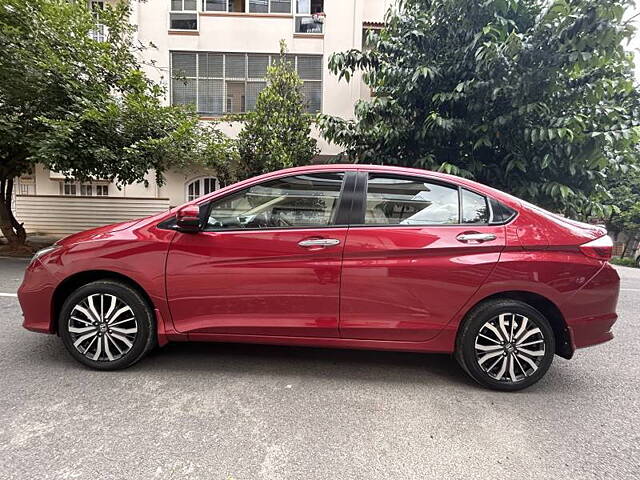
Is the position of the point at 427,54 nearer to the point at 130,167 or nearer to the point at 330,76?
the point at 130,167

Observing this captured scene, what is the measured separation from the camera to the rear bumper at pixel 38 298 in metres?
2.84

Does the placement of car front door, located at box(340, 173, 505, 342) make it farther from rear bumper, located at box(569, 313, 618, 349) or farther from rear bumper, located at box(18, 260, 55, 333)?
rear bumper, located at box(18, 260, 55, 333)

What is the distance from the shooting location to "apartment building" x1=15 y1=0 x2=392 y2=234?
1233 centimetres

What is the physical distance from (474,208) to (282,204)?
1.54 meters

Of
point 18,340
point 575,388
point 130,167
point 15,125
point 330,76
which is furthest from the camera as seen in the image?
point 330,76

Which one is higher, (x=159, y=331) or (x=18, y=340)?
(x=159, y=331)

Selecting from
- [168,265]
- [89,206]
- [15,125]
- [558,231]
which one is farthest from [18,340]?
[89,206]

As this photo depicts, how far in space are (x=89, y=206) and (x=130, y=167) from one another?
6501mm

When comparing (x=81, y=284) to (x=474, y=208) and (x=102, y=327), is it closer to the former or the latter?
(x=102, y=327)

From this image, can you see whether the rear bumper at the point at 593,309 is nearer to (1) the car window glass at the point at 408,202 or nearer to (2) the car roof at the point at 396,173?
(2) the car roof at the point at 396,173

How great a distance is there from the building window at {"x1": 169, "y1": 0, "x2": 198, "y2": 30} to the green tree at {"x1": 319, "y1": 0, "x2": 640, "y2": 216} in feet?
30.8

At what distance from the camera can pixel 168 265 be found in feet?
9.05

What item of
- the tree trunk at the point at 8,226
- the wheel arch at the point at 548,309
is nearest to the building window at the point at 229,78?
the tree trunk at the point at 8,226

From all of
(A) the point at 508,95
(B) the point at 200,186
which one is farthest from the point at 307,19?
(A) the point at 508,95
